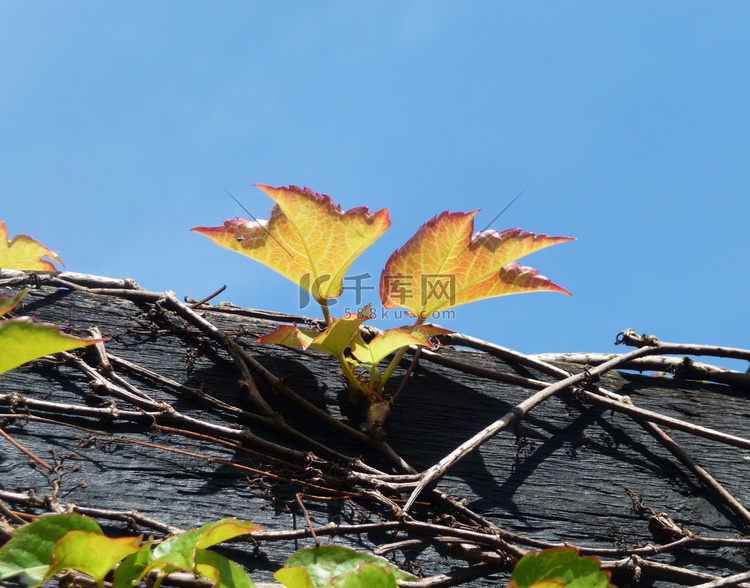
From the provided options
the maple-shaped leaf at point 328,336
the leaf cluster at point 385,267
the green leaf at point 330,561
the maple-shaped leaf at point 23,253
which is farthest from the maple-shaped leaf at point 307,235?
the green leaf at point 330,561

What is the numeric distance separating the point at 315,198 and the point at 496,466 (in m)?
0.55

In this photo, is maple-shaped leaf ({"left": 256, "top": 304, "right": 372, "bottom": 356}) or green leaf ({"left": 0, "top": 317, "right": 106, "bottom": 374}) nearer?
green leaf ({"left": 0, "top": 317, "right": 106, "bottom": 374})

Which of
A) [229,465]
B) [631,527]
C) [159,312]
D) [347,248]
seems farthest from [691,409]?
[159,312]

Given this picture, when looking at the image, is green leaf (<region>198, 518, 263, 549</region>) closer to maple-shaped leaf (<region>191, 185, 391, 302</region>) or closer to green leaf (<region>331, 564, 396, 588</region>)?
green leaf (<region>331, 564, 396, 588</region>)

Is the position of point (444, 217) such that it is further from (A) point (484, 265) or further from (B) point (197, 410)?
(B) point (197, 410)

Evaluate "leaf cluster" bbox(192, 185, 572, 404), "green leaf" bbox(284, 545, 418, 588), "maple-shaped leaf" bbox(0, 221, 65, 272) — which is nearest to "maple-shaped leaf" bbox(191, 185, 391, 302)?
"leaf cluster" bbox(192, 185, 572, 404)

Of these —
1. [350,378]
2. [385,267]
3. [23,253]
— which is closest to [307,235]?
[385,267]

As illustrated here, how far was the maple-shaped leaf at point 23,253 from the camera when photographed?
3.31ft

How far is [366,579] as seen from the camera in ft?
2.18

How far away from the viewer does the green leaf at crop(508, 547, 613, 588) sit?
730 mm

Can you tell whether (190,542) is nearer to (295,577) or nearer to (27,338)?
(295,577)

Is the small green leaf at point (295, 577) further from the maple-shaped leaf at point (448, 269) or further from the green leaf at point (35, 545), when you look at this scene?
the maple-shaped leaf at point (448, 269)

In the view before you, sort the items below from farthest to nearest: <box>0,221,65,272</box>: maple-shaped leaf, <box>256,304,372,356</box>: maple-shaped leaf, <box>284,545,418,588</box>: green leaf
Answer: <box>0,221,65,272</box>: maple-shaped leaf → <box>256,304,372,356</box>: maple-shaped leaf → <box>284,545,418,588</box>: green leaf

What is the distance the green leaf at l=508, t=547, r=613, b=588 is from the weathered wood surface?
11cm
